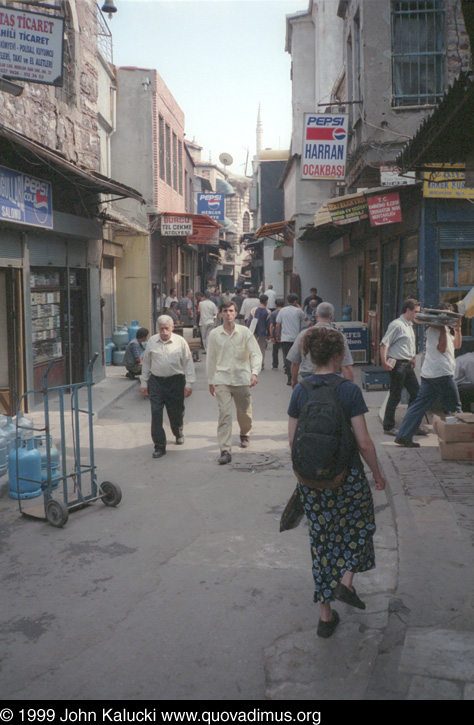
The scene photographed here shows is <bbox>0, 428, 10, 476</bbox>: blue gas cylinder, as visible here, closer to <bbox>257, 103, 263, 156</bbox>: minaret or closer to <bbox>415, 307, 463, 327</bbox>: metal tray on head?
<bbox>415, 307, 463, 327</bbox>: metal tray on head

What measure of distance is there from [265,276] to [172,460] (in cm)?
3059

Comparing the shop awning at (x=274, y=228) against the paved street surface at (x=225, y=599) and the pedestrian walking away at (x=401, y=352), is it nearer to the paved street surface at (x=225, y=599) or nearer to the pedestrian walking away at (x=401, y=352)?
the pedestrian walking away at (x=401, y=352)

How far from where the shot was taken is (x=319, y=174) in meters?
14.2

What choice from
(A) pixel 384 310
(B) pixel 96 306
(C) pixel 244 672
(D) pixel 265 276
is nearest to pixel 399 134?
(A) pixel 384 310

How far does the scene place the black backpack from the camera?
380cm

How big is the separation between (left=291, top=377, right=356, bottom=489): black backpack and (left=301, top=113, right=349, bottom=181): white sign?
36.1ft

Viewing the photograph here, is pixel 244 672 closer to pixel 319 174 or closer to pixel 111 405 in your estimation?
pixel 111 405

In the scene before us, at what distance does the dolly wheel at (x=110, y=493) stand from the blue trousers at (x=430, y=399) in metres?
3.86

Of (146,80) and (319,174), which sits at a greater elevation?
(146,80)

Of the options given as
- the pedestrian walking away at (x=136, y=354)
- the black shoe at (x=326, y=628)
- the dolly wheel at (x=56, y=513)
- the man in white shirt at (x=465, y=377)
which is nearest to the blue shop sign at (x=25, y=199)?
the pedestrian walking away at (x=136, y=354)

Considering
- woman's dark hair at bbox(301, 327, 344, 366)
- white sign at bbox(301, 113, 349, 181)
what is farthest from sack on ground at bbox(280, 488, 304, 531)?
white sign at bbox(301, 113, 349, 181)

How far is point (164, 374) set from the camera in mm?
8719

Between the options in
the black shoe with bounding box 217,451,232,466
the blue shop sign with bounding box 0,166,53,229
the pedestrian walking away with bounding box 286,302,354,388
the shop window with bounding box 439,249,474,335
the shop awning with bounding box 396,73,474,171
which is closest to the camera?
the shop awning with bounding box 396,73,474,171

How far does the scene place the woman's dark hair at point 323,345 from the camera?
13.1 ft
